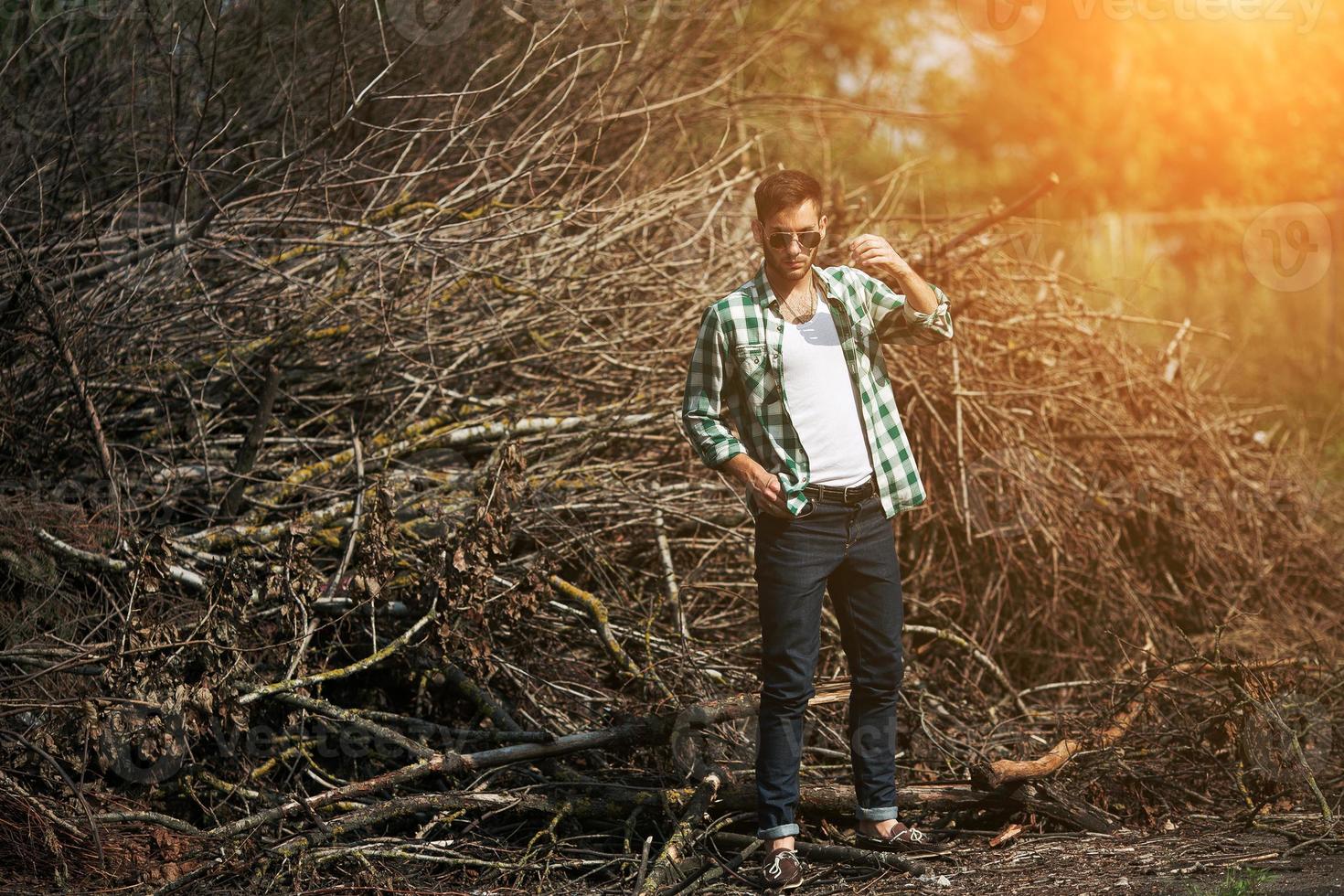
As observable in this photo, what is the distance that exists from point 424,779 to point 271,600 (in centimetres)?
74

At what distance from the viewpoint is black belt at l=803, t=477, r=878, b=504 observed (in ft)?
10.4

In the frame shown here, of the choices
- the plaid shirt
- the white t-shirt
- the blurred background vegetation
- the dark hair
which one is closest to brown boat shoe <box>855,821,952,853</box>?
the plaid shirt

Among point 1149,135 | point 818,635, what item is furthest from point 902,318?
point 1149,135

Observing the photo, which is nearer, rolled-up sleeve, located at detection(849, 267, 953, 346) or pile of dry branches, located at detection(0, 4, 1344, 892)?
rolled-up sleeve, located at detection(849, 267, 953, 346)

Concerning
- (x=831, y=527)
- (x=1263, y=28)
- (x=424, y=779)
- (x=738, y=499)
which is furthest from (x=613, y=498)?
(x=1263, y=28)

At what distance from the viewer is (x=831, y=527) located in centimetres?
320

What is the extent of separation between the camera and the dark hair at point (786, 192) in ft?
10.3

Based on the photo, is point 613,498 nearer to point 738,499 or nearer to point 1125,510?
point 738,499

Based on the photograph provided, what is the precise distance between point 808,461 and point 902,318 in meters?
0.49

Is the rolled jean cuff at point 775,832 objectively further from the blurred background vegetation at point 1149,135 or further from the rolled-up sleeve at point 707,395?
the blurred background vegetation at point 1149,135

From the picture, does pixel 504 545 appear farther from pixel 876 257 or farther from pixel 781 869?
pixel 876 257

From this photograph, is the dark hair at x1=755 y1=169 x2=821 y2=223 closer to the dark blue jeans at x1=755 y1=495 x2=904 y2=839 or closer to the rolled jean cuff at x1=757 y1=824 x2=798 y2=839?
the dark blue jeans at x1=755 y1=495 x2=904 y2=839

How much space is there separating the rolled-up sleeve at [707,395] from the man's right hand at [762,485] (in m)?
0.05

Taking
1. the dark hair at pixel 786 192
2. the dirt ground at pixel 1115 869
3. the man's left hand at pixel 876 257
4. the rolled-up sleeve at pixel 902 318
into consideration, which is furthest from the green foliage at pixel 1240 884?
the dark hair at pixel 786 192
